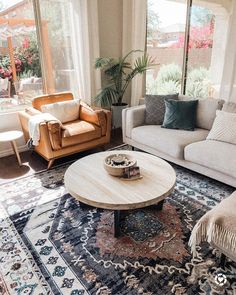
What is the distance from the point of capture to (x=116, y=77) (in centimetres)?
401

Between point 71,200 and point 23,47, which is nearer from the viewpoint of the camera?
point 71,200

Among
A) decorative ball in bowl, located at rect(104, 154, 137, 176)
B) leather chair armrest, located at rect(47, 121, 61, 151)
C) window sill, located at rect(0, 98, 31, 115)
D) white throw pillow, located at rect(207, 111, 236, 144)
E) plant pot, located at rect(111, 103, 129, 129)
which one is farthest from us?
plant pot, located at rect(111, 103, 129, 129)

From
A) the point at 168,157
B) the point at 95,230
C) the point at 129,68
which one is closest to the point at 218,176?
the point at 168,157

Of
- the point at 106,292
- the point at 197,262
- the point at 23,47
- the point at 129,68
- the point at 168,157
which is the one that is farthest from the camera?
the point at 129,68

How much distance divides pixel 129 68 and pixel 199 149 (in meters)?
2.32

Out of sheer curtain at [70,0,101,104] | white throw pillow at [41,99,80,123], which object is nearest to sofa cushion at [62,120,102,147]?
white throw pillow at [41,99,80,123]

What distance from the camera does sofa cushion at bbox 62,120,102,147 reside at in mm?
2947

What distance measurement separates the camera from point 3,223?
2.04 m

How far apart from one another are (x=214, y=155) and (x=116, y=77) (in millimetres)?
2267

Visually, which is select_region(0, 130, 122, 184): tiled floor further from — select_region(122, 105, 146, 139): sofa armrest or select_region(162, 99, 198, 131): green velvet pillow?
select_region(162, 99, 198, 131): green velvet pillow

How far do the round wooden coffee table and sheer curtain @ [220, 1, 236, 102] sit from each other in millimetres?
1953

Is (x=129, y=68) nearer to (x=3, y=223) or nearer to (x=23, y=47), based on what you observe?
(x=23, y=47)

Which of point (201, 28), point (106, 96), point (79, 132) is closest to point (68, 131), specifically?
point (79, 132)

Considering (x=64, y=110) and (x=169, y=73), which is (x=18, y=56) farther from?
(x=169, y=73)
